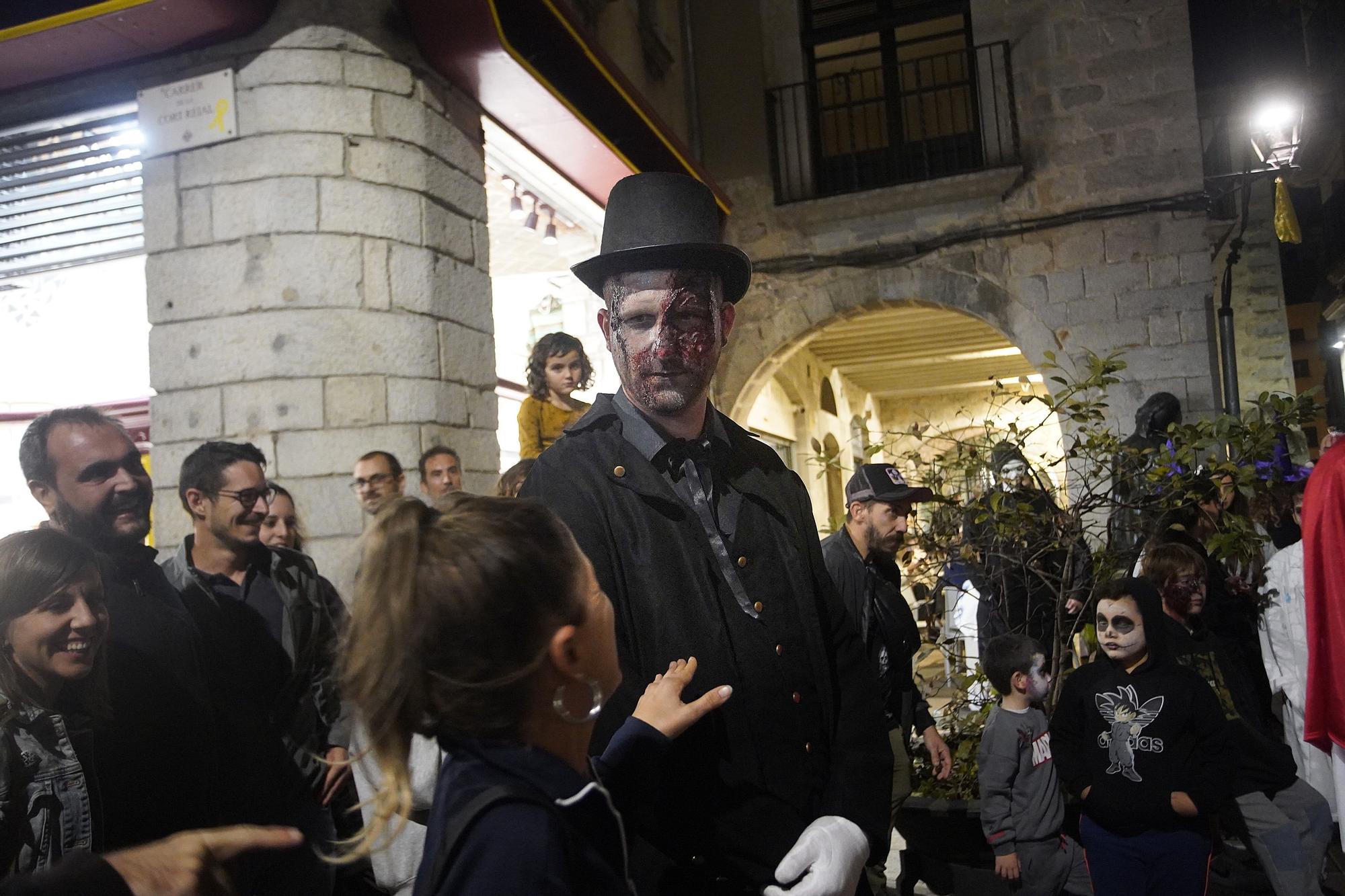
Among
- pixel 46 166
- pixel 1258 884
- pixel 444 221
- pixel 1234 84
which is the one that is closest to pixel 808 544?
pixel 444 221

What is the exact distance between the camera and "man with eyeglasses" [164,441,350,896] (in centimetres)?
229

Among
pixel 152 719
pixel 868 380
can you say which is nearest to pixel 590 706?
pixel 152 719

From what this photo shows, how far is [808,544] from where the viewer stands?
1.85m

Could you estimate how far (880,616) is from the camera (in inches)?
151

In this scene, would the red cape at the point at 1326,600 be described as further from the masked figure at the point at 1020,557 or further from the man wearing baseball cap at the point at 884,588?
the man wearing baseball cap at the point at 884,588

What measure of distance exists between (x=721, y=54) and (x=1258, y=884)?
8.02 meters

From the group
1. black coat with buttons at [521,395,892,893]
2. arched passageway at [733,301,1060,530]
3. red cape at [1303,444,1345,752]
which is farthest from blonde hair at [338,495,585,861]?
arched passageway at [733,301,1060,530]

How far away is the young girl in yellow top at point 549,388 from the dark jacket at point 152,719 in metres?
2.17

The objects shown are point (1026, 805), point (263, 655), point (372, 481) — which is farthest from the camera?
point (372, 481)

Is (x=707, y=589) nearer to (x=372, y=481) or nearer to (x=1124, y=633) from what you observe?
(x=1124, y=633)

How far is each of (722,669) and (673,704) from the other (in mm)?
218

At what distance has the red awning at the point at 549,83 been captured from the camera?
4.16 meters

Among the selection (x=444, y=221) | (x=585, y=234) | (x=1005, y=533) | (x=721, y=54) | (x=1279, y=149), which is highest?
(x=721, y=54)

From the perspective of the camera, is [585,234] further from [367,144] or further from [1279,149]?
[1279,149]
